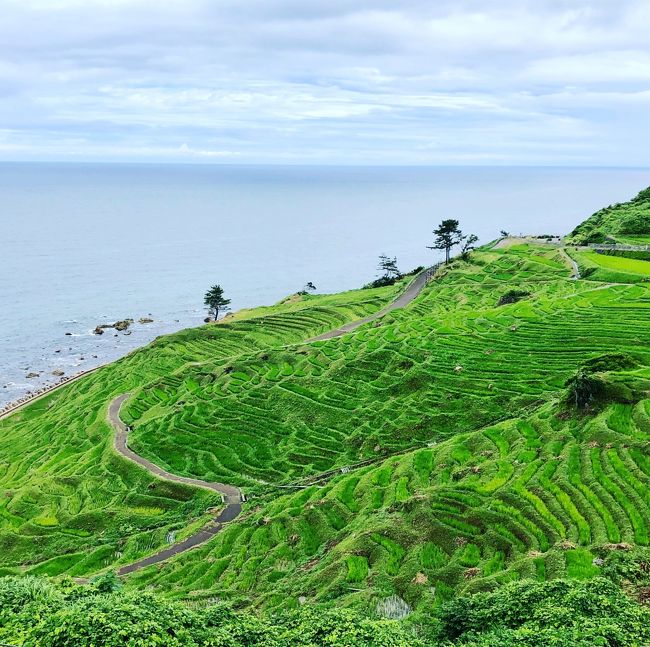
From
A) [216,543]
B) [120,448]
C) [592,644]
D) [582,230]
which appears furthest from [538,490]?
[582,230]

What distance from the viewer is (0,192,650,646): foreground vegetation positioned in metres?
23.0

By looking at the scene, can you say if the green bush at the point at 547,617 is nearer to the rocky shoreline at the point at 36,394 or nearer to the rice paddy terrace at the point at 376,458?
the rice paddy terrace at the point at 376,458

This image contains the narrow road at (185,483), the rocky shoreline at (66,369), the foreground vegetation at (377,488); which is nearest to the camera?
the foreground vegetation at (377,488)

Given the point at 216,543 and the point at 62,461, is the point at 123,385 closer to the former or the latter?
the point at 62,461

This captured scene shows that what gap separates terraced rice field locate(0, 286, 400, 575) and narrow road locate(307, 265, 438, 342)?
4.22 m

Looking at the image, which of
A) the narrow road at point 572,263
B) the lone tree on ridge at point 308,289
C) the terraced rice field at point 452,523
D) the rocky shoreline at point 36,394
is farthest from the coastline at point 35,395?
the narrow road at point 572,263

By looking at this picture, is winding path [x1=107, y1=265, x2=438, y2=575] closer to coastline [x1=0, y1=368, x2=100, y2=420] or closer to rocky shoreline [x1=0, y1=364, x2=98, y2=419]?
coastline [x1=0, y1=368, x2=100, y2=420]

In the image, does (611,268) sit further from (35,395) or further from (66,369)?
(66,369)

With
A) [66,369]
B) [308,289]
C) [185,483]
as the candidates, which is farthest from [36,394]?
[308,289]

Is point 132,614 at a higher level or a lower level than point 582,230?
lower

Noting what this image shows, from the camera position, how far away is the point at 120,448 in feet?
179

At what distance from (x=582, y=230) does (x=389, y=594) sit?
10052 centimetres

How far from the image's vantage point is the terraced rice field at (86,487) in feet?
135

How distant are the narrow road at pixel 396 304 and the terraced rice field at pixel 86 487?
13.8ft
